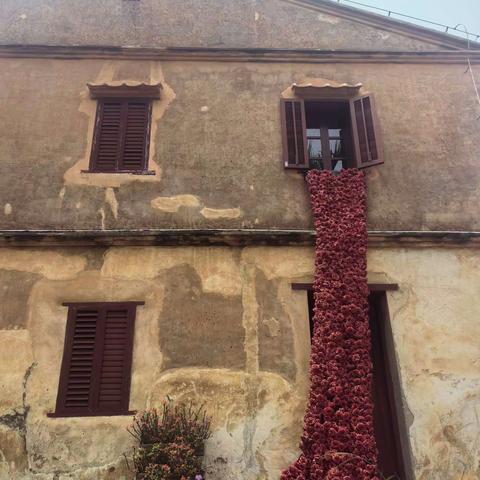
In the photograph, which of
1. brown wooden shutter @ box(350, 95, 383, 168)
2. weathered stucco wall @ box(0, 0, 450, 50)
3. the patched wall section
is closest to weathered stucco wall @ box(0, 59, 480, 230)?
brown wooden shutter @ box(350, 95, 383, 168)

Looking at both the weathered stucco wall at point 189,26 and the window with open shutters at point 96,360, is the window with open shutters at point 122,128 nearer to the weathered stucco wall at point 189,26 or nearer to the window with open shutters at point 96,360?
the weathered stucco wall at point 189,26

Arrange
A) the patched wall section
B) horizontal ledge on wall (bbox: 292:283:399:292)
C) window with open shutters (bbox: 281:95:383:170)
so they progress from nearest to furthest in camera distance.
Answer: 1. the patched wall section
2. horizontal ledge on wall (bbox: 292:283:399:292)
3. window with open shutters (bbox: 281:95:383:170)

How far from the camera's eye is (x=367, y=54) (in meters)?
8.91

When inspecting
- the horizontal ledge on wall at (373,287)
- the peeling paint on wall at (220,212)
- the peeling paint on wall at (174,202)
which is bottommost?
the horizontal ledge on wall at (373,287)

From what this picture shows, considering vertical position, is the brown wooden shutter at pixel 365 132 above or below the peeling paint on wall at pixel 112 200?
above

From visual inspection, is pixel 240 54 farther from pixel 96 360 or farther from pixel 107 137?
pixel 96 360

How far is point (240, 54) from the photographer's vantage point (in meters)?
8.83

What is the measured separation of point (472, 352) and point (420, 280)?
112 cm

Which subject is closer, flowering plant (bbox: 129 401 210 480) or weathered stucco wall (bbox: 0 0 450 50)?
flowering plant (bbox: 129 401 210 480)

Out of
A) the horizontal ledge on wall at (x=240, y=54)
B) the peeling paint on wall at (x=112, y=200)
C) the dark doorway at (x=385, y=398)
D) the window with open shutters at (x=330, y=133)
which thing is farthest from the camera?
the horizontal ledge on wall at (x=240, y=54)

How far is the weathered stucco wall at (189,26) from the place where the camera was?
29.7 feet

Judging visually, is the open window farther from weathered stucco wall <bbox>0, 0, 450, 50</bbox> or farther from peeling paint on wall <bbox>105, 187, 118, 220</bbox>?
peeling paint on wall <bbox>105, 187, 118, 220</bbox>

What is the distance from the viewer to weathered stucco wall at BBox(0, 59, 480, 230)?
7500 millimetres

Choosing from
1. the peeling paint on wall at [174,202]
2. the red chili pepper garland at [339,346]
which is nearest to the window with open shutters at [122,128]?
the peeling paint on wall at [174,202]
